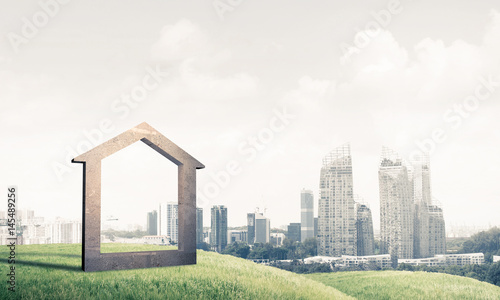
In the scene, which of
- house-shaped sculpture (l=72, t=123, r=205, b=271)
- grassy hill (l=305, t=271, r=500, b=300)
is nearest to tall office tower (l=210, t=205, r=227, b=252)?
grassy hill (l=305, t=271, r=500, b=300)

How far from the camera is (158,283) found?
Answer: 392 inches

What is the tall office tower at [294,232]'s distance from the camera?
238ft

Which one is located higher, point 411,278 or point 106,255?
point 106,255

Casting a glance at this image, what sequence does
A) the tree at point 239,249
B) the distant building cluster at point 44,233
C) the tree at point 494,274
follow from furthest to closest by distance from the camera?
the tree at point 239,249, the tree at point 494,274, the distant building cluster at point 44,233

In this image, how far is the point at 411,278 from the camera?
1769cm

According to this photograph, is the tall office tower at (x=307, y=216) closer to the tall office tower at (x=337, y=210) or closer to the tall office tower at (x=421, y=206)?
the tall office tower at (x=337, y=210)

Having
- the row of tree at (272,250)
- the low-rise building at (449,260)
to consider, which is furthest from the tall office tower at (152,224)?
the low-rise building at (449,260)

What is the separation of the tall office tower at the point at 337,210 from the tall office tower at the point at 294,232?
340 centimetres

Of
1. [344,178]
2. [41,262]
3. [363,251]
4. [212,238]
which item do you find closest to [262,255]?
[212,238]

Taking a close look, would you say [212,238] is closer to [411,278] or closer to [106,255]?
[411,278]

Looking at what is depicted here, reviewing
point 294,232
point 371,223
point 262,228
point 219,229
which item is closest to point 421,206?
point 371,223

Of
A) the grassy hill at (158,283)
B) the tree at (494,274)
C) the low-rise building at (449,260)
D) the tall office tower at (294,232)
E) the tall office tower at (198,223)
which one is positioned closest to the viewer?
the grassy hill at (158,283)

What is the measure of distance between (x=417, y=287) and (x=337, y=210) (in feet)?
200

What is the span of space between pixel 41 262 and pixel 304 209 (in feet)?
228
